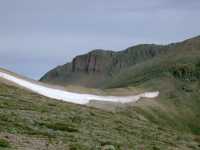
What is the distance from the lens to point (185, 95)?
126750 millimetres

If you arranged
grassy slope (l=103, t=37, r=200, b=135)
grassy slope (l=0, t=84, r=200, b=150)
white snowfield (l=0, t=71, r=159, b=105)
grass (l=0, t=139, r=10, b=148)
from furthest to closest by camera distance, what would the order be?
grassy slope (l=103, t=37, r=200, b=135)
white snowfield (l=0, t=71, r=159, b=105)
grassy slope (l=0, t=84, r=200, b=150)
grass (l=0, t=139, r=10, b=148)

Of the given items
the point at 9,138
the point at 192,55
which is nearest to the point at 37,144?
the point at 9,138

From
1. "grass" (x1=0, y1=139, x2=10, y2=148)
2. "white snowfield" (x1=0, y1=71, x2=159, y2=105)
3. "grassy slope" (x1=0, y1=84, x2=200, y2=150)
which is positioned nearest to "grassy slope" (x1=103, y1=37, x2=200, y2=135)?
"white snowfield" (x1=0, y1=71, x2=159, y2=105)

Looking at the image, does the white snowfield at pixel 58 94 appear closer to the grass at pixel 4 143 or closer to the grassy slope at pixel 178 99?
the grassy slope at pixel 178 99

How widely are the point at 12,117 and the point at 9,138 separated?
7592 mm

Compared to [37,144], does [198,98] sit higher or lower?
higher

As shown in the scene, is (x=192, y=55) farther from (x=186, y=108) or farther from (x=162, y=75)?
(x=186, y=108)

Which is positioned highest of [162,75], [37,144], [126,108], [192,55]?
[192,55]

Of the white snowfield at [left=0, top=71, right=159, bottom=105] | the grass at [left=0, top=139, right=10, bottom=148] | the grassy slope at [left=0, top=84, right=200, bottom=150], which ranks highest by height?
the white snowfield at [left=0, top=71, right=159, bottom=105]

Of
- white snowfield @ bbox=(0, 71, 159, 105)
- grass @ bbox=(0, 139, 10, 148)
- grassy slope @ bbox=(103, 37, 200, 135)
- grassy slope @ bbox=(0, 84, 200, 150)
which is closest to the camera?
grass @ bbox=(0, 139, 10, 148)

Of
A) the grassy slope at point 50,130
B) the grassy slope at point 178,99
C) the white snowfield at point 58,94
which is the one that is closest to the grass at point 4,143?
the grassy slope at point 50,130

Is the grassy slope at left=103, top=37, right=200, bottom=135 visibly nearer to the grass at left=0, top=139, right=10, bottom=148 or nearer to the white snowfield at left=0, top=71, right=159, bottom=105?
the white snowfield at left=0, top=71, right=159, bottom=105

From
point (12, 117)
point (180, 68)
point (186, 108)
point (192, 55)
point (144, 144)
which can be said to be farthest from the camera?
point (192, 55)

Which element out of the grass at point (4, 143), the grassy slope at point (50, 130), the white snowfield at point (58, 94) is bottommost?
the grass at point (4, 143)
